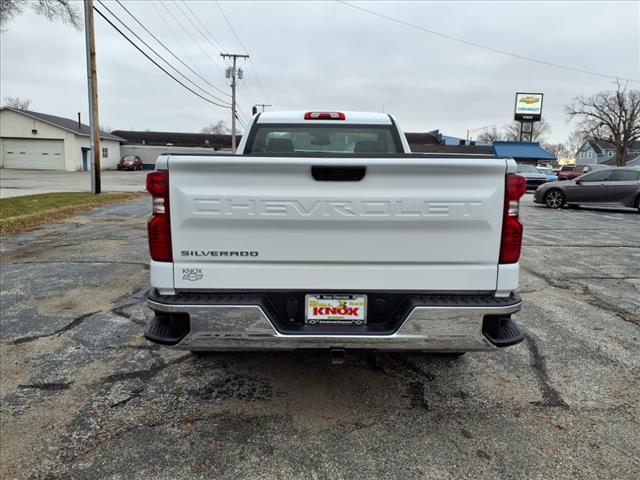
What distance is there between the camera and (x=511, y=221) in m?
2.56

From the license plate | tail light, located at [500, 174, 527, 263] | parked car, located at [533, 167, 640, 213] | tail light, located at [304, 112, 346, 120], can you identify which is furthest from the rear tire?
the license plate

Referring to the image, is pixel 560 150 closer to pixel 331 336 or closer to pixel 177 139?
pixel 177 139

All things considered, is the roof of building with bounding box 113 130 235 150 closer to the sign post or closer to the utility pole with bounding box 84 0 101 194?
the sign post

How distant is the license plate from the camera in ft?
8.64

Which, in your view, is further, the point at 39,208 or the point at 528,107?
the point at 528,107

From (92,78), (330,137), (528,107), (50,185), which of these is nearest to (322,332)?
(330,137)

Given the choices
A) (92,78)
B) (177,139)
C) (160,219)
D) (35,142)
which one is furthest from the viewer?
(177,139)

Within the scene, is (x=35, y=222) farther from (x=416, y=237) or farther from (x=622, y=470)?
(x=622, y=470)

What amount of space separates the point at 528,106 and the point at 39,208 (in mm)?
58466

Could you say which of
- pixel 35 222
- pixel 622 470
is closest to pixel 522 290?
pixel 622 470

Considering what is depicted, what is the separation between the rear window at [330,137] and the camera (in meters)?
4.58

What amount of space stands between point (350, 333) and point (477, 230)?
0.90 metres

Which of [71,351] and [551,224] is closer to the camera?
[71,351]

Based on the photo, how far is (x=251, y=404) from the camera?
3.07 meters
